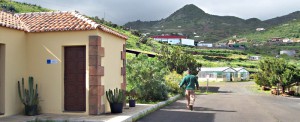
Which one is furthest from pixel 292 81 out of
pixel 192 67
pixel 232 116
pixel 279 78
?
pixel 232 116

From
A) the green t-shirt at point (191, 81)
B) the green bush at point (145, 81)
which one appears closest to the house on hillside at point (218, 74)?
the green bush at point (145, 81)

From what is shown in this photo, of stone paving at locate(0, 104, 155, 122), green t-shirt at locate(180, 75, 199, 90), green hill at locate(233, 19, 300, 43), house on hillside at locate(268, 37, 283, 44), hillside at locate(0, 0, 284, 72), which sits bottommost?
stone paving at locate(0, 104, 155, 122)

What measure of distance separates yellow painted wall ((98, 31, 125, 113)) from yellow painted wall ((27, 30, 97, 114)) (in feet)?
2.63

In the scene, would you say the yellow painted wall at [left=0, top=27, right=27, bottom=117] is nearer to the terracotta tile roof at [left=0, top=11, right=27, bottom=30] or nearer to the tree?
the terracotta tile roof at [left=0, top=11, right=27, bottom=30]

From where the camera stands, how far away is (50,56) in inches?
502

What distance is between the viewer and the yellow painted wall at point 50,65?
12555 millimetres

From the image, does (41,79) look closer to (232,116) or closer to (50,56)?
(50,56)

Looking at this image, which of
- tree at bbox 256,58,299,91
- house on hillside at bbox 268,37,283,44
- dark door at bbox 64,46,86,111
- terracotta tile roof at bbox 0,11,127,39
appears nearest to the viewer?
terracotta tile roof at bbox 0,11,127,39

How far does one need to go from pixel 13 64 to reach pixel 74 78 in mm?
1976

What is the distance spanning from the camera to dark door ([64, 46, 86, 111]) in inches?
499

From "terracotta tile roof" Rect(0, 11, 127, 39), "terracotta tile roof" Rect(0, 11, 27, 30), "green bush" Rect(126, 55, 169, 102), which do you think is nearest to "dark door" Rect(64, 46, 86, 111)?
"terracotta tile roof" Rect(0, 11, 127, 39)

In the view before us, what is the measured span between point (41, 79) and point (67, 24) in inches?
80.2

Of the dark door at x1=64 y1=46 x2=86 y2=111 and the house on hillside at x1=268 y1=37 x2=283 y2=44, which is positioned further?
the house on hillside at x1=268 y1=37 x2=283 y2=44

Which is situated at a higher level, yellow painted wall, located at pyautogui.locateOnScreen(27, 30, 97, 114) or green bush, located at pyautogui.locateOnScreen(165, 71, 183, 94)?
yellow painted wall, located at pyautogui.locateOnScreen(27, 30, 97, 114)
